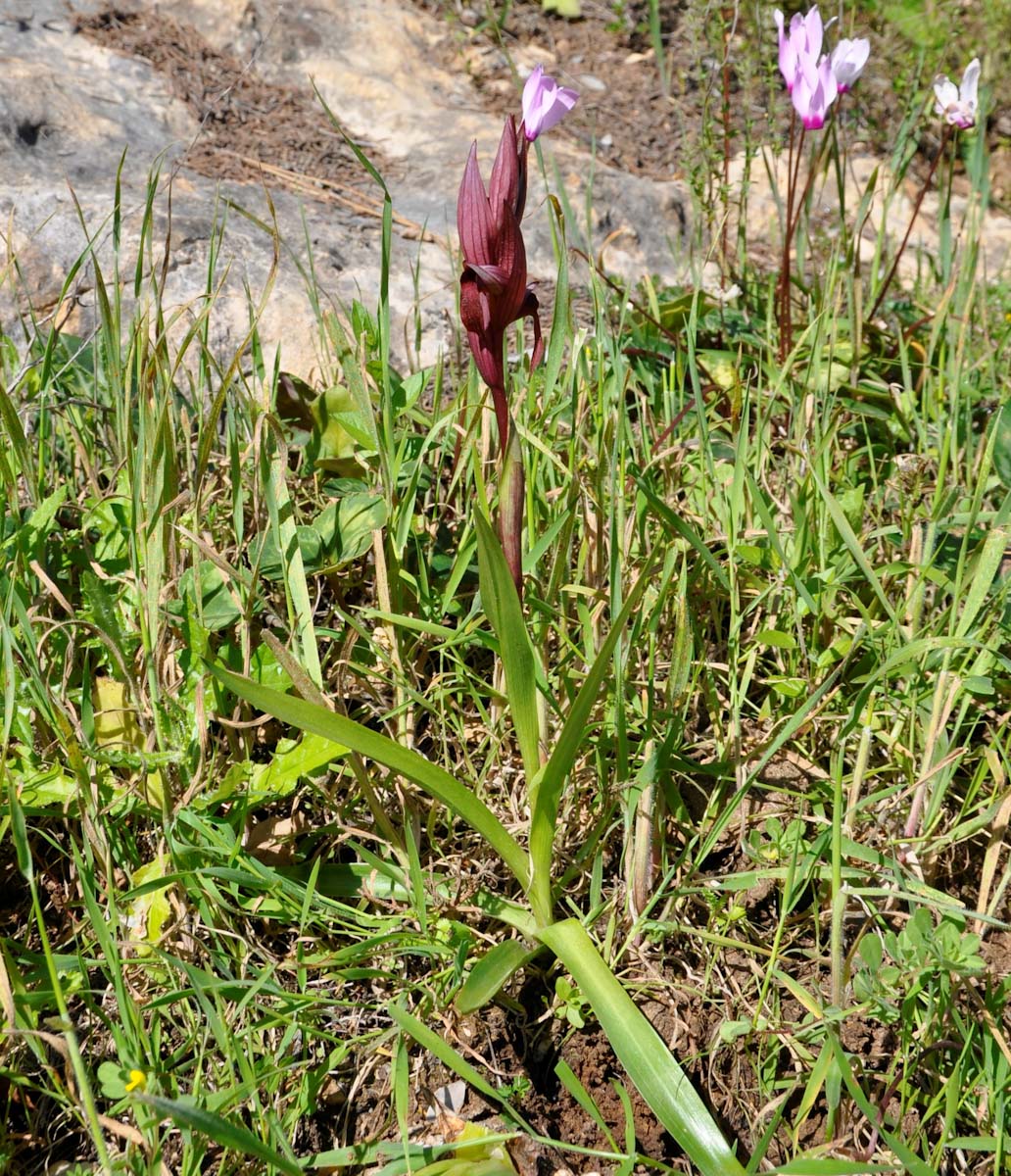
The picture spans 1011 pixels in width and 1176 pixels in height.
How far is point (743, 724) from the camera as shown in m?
1.60

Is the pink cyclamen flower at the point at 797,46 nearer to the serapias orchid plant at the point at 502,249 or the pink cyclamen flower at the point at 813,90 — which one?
the pink cyclamen flower at the point at 813,90

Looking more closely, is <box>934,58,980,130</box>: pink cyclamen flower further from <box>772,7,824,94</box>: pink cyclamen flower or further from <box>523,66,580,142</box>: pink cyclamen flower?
<box>523,66,580,142</box>: pink cyclamen flower

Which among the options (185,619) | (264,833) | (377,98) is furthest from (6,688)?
(377,98)

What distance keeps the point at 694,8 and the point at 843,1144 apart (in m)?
1.94

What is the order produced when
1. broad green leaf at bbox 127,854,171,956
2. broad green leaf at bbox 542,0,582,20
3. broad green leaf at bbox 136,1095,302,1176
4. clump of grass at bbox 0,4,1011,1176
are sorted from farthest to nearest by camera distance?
broad green leaf at bbox 542,0,582,20 < broad green leaf at bbox 127,854,171,956 < clump of grass at bbox 0,4,1011,1176 < broad green leaf at bbox 136,1095,302,1176

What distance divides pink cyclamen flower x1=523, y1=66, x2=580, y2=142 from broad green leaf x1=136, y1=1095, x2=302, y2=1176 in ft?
3.46

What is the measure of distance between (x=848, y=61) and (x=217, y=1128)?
1.93m

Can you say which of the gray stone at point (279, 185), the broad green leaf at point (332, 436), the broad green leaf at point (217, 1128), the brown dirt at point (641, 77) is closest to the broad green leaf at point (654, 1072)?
the broad green leaf at point (217, 1128)

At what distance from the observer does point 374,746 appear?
3.72ft

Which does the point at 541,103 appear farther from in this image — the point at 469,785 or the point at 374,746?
the point at 469,785

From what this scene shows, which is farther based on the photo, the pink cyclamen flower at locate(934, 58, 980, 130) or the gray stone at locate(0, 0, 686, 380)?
the gray stone at locate(0, 0, 686, 380)

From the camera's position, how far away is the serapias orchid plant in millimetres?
1084

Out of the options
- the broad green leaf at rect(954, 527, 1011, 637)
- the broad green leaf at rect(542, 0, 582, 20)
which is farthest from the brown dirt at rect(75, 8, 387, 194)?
the broad green leaf at rect(954, 527, 1011, 637)

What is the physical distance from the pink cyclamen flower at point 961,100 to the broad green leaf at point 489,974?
1.74 metres
